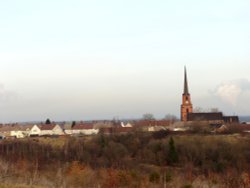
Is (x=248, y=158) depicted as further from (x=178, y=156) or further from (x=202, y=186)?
(x=202, y=186)

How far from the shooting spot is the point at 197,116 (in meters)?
97.0

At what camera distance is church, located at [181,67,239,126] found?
3743 inches

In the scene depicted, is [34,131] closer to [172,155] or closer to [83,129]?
[83,129]

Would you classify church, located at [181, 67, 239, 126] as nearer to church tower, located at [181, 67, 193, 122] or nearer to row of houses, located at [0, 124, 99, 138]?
church tower, located at [181, 67, 193, 122]

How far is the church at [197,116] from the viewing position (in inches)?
3743

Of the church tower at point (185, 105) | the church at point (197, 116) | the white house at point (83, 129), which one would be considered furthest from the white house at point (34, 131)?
the church tower at point (185, 105)

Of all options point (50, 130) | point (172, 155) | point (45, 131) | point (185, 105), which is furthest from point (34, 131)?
point (172, 155)

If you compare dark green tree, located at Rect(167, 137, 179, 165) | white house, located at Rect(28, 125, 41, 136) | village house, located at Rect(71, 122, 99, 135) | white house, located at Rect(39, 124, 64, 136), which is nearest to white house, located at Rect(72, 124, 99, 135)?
village house, located at Rect(71, 122, 99, 135)

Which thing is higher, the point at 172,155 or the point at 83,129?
the point at 83,129

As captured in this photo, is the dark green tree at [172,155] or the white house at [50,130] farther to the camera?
the white house at [50,130]

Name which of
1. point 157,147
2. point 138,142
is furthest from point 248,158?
point 138,142

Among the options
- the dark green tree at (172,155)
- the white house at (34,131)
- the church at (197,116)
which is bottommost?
the dark green tree at (172,155)

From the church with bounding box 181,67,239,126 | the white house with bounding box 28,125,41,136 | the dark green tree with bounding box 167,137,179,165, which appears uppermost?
the church with bounding box 181,67,239,126

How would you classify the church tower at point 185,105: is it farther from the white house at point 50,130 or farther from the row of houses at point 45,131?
the white house at point 50,130
